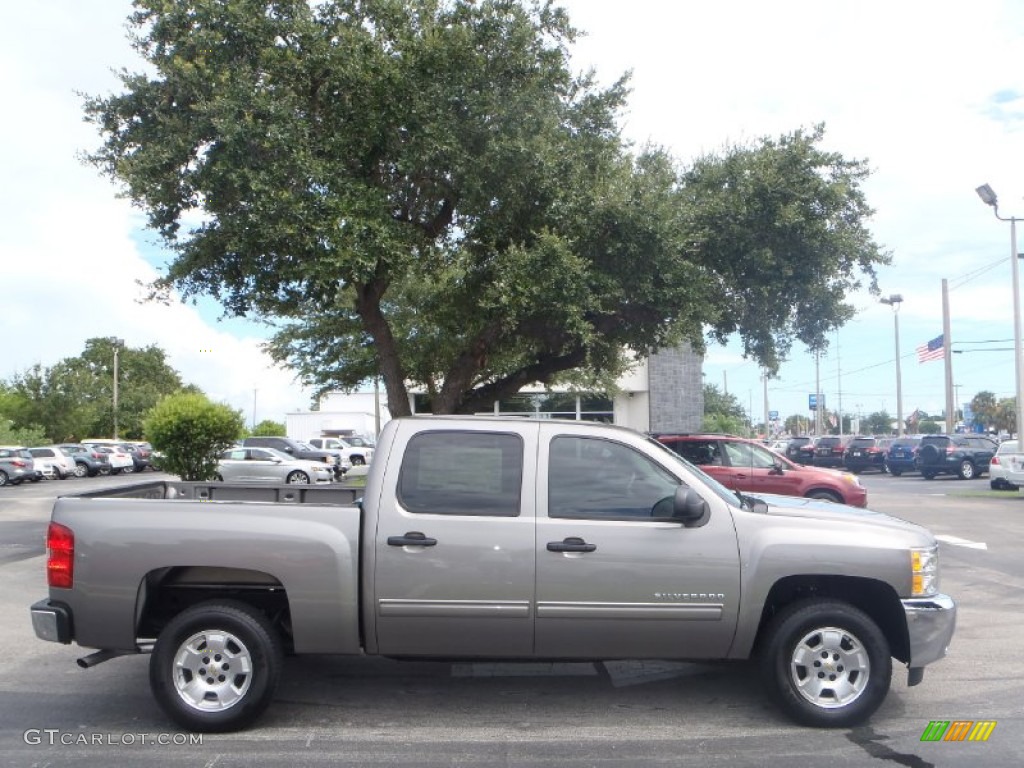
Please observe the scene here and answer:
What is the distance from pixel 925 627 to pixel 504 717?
260 centimetres

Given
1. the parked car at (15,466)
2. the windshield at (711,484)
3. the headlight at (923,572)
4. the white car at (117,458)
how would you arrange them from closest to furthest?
the headlight at (923,572) → the windshield at (711,484) → the parked car at (15,466) → the white car at (117,458)

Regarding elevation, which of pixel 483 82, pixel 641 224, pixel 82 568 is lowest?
pixel 82 568

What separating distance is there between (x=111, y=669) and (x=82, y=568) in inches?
79.3

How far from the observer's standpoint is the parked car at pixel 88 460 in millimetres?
42500

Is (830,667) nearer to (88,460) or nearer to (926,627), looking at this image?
(926,627)

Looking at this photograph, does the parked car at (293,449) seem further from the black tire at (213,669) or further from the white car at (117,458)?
the black tire at (213,669)

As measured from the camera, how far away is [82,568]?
18.2 feet

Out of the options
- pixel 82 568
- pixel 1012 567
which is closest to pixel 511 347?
pixel 1012 567

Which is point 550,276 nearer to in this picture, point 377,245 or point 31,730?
point 377,245

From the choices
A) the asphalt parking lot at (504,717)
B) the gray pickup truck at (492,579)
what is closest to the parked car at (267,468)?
the asphalt parking lot at (504,717)

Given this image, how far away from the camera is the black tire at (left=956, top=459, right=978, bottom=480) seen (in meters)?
32.9

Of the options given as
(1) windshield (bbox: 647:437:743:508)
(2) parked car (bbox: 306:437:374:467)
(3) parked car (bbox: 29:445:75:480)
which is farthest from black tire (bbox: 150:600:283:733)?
(3) parked car (bbox: 29:445:75:480)
